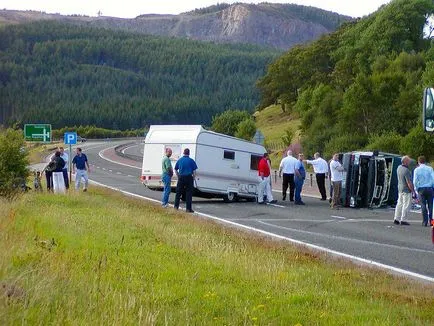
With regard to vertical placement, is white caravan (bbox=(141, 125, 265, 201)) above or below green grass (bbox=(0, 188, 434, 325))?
above

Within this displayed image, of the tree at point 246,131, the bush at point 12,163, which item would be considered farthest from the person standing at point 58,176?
the tree at point 246,131

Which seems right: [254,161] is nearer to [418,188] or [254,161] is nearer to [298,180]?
[298,180]

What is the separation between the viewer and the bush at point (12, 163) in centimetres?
2261

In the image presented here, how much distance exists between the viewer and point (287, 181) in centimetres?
2783

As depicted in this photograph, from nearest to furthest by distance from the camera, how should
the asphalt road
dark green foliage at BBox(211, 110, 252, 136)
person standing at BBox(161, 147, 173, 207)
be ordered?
1. the asphalt road
2. person standing at BBox(161, 147, 173, 207)
3. dark green foliage at BBox(211, 110, 252, 136)

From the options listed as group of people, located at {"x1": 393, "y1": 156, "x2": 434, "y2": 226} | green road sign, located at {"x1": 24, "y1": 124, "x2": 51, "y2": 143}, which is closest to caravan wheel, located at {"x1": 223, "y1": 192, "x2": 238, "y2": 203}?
group of people, located at {"x1": 393, "y1": 156, "x2": 434, "y2": 226}

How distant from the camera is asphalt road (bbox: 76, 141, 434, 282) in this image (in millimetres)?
13461

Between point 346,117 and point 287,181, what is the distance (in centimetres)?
3204

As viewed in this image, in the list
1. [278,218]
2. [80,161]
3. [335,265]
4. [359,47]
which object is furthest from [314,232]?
[359,47]

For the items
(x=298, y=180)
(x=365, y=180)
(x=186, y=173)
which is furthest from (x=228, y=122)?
(x=186, y=173)

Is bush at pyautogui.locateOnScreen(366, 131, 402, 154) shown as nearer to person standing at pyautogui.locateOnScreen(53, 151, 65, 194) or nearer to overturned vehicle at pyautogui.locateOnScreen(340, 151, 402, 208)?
overturned vehicle at pyautogui.locateOnScreen(340, 151, 402, 208)

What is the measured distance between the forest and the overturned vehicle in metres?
22.2

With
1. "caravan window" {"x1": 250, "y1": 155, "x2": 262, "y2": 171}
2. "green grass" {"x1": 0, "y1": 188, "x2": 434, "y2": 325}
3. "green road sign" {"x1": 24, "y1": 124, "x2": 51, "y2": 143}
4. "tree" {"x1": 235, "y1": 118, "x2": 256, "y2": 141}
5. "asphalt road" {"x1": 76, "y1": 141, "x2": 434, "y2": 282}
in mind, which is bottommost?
"asphalt road" {"x1": 76, "y1": 141, "x2": 434, "y2": 282}

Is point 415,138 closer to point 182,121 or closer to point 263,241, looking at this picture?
point 263,241
